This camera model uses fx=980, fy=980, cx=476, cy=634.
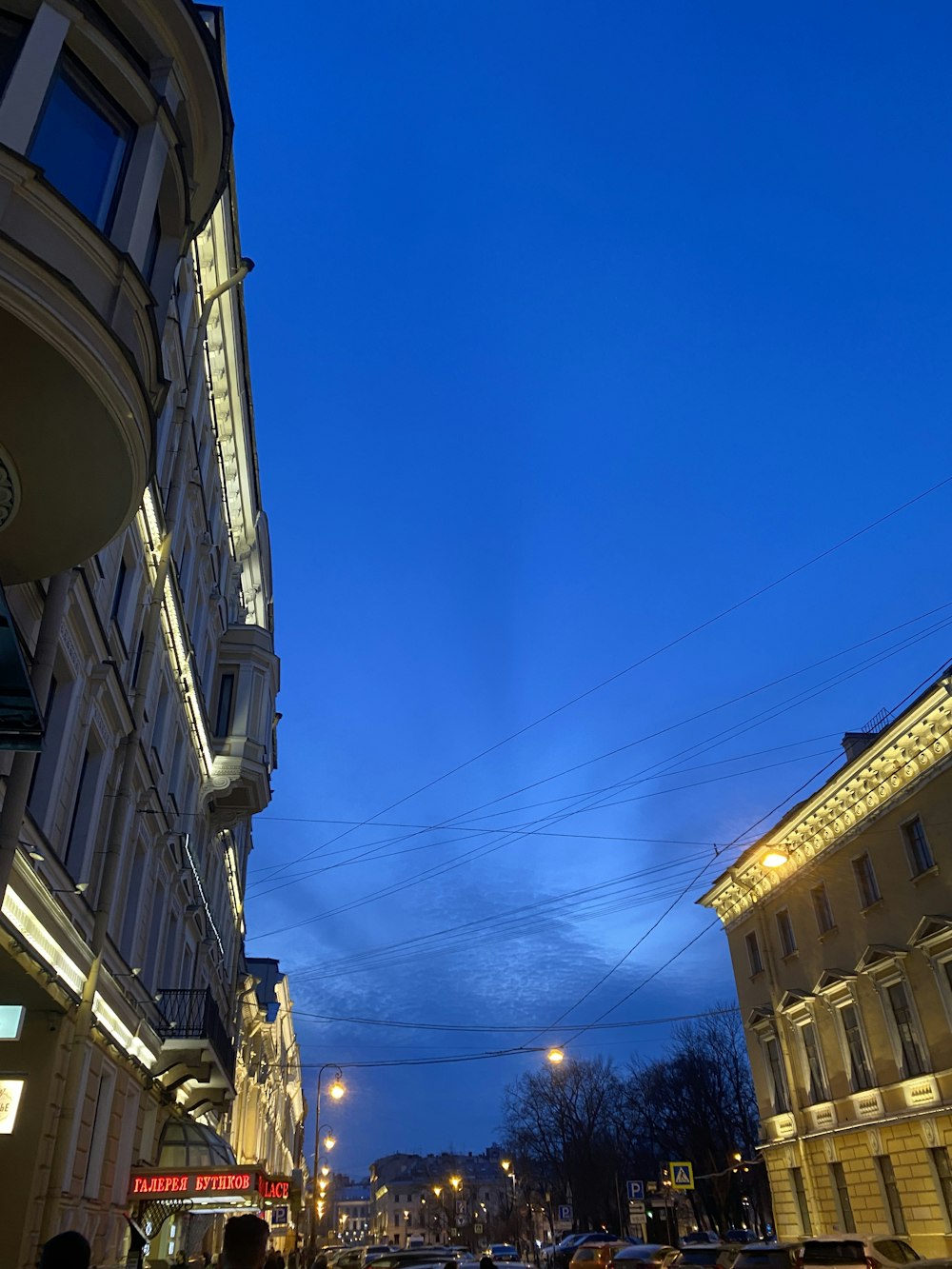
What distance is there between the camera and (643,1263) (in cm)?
2405

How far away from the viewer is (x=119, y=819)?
15.2m

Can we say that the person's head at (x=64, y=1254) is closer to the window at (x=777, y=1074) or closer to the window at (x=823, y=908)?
the window at (x=823, y=908)

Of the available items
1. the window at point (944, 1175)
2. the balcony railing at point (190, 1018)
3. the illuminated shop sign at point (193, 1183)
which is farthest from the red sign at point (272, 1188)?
the window at point (944, 1175)

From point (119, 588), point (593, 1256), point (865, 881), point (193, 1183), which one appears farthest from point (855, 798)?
point (119, 588)

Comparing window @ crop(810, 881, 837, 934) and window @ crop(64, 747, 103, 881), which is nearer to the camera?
window @ crop(64, 747, 103, 881)

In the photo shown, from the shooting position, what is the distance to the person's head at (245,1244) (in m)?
4.64

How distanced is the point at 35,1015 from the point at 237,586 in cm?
1909

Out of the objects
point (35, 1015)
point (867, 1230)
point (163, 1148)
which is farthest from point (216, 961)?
point (867, 1230)

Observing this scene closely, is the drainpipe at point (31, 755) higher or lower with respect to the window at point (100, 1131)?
higher

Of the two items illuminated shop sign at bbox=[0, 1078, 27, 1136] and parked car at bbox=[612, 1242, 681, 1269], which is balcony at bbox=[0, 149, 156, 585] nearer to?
illuminated shop sign at bbox=[0, 1078, 27, 1136]

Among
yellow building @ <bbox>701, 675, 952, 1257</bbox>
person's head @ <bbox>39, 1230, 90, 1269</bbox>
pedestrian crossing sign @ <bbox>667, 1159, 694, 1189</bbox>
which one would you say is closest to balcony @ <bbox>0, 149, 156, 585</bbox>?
person's head @ <bbox>39, 1230, 90, 1269</bbox>

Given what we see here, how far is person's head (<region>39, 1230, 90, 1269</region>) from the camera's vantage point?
14.7 ft

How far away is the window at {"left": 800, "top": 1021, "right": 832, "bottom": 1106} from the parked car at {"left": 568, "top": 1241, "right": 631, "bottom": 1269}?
24.5 ft

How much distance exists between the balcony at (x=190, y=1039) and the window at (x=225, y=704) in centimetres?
691
